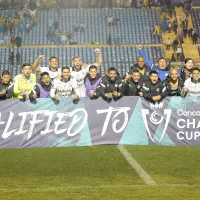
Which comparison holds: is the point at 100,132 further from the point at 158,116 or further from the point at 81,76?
the point at 81,76

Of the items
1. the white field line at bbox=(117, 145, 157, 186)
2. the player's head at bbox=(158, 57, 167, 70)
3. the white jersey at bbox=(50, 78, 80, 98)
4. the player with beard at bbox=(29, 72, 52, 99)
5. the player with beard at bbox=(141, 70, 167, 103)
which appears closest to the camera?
the white field line at bbox=(117, 145, 157, 186)

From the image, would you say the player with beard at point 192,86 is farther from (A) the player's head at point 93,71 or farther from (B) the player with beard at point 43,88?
(B) the player with beard at point 43,88

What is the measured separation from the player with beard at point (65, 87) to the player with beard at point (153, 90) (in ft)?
4.33

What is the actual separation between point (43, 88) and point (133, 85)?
1796 mm

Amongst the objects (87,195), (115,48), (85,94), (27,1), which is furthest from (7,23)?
(87,195)

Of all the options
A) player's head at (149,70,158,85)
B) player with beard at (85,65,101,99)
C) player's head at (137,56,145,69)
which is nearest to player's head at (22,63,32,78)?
player with beard at (85,65,101,99)

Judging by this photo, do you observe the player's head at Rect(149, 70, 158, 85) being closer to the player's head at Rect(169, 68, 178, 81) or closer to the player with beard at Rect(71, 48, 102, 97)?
the player's head at Rect(169, 68, 178, 81)

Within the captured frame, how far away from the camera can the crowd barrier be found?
12539 mm

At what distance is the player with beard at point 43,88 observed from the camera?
→ 12508mm

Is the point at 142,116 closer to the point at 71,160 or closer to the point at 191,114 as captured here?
the point at 191,114

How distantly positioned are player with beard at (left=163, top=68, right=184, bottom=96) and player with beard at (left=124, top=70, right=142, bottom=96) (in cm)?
52

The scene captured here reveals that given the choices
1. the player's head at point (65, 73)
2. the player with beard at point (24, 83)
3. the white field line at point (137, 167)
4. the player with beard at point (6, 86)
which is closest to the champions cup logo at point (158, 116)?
the white field line at point (137, 167)

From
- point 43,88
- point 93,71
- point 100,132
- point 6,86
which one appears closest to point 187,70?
point 93,71

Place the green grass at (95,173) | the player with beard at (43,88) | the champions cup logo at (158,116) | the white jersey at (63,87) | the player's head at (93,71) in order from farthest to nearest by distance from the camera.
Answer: the player's head at (93,71) → the champions cup logo at (158,116) → the white jersey at (63,87) → the player with beard at (43,88) → the green grass at (95,173)
